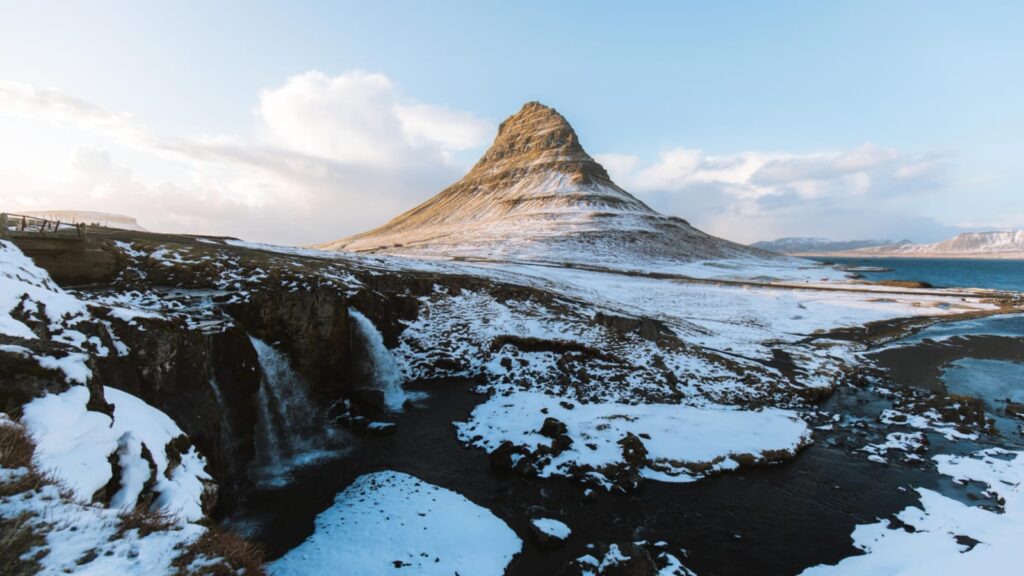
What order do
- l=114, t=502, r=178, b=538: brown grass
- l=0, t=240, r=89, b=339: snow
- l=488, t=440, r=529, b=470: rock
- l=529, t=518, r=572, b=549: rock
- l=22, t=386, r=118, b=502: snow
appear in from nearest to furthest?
l=114, t=502, r=178, b=538: brown grass, l=22, t=386, r=118, b=502: snow, l=0, t=240, r=89, b=339: snow, l=529, t=518, r=572, b=549: rock, l=488, t=440, r=529, b=470: rock

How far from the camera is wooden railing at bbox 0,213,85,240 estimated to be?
69.5 feet

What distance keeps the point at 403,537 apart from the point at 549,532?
4.69m

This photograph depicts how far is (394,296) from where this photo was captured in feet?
112

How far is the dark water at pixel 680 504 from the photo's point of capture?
1430 centimetres

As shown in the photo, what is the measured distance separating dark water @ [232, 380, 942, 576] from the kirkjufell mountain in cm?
7353

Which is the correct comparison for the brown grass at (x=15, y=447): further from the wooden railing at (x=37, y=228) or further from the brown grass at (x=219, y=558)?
the wooden railing at (x=37, y=228)

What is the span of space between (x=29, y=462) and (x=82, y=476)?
3.63ft

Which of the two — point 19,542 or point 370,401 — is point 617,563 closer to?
point 19,542

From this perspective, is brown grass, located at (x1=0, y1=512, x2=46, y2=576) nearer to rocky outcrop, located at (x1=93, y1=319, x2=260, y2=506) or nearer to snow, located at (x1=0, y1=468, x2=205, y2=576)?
snow, located at (x1=0, y1=468, x2=205, y2=576)

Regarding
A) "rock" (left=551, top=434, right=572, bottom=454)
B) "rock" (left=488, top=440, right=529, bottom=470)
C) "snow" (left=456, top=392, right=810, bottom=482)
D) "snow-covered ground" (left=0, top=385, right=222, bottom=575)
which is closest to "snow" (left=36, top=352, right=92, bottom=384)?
"snow-covered ground" (left=0, top=385, right=222, bottom=575)

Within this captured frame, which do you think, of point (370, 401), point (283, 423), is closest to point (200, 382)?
point (283, 423)

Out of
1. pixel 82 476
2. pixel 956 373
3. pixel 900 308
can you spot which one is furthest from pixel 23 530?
pixel 900 308

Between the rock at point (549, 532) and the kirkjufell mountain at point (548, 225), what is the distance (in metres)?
77.5

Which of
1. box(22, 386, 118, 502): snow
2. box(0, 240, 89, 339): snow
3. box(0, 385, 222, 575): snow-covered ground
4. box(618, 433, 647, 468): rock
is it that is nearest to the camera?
box(0, 385, 222, 575): snow-covered ground
